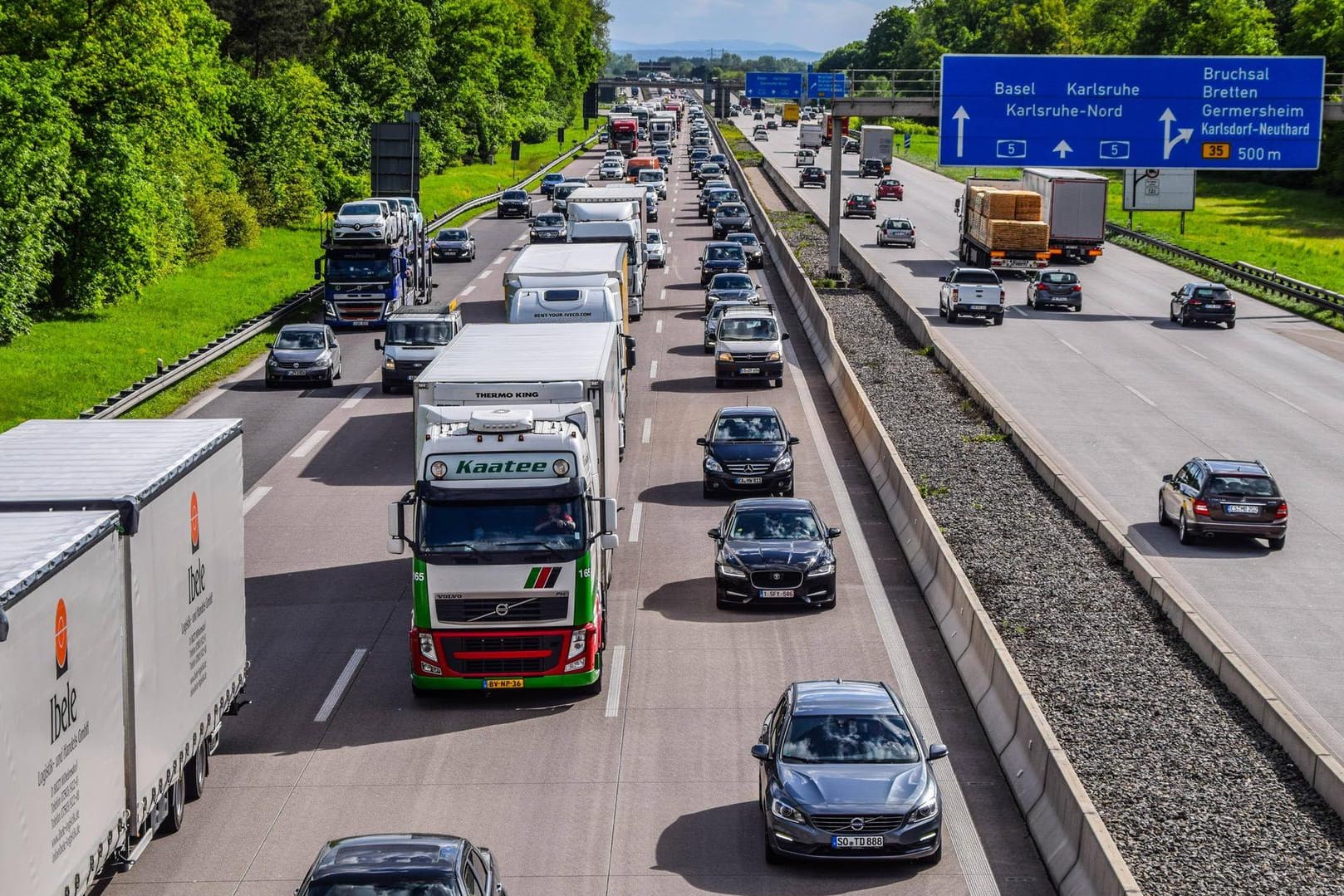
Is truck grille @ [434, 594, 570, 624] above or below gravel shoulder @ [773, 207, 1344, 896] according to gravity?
above

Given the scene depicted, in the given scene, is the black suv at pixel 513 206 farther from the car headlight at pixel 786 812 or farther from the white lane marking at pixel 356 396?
the car headlight at pixel 786 812

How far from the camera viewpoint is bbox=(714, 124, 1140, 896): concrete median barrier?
13.9 metres

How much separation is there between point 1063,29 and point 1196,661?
7260 inches

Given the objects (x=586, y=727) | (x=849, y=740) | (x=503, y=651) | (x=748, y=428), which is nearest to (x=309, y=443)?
(x=748, y=428)

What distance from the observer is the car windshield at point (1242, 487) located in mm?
28469

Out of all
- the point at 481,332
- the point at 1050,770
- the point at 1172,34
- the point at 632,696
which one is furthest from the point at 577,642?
the point at 1172,34

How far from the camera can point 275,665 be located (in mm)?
21500

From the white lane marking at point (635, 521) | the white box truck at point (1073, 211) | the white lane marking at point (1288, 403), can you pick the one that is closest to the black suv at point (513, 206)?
the white box truck at point (1073, 211)

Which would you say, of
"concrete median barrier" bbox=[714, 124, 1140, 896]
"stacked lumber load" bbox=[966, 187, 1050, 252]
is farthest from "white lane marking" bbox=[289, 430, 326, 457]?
"stacked lumber load" bbox=[966, 187, 1050, 252]

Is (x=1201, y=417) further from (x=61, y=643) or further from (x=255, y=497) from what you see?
(x=61, y=643)

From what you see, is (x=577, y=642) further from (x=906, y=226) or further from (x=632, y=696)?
(x=906, y=226)

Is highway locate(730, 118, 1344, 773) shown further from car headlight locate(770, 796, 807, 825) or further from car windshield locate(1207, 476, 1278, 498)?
car headlight locate(770, 796, 807, 825)

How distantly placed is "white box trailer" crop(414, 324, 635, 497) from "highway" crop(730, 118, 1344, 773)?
930 cm

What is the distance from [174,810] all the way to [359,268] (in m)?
37.7
